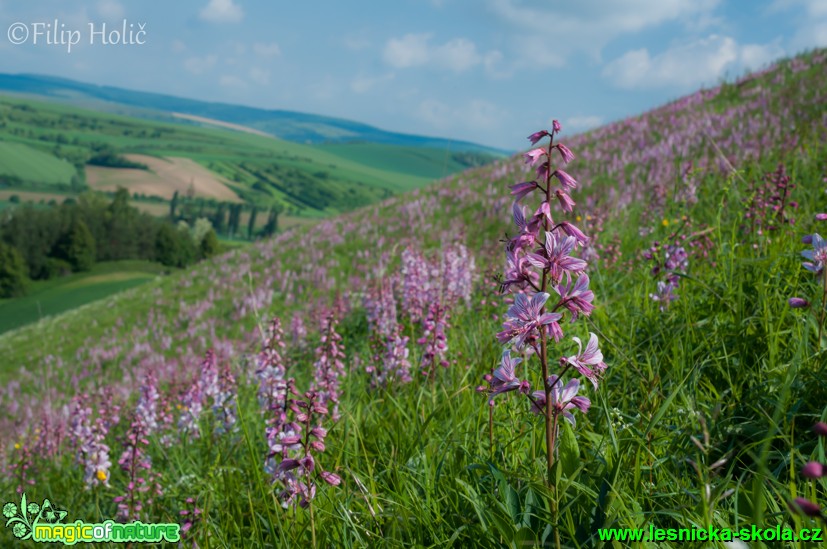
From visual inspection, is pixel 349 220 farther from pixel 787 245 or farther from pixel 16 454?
pixel 787 245

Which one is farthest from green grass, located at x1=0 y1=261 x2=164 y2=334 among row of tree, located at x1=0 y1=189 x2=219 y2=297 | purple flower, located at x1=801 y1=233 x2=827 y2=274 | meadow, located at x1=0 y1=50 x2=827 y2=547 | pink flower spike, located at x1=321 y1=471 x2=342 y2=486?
purple flower, located at x1=801 y1=233 x2=827 y2=274

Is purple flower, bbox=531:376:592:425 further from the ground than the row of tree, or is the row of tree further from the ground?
purple flower, bbox=531:376:592:425

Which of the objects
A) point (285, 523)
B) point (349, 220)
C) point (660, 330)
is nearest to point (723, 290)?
point (660, 330)

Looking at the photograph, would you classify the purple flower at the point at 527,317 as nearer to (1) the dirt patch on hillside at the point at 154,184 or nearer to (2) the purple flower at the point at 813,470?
(2) the purple flower at the point at 813,470

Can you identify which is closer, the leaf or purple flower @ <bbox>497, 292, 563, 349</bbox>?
purple flower @ <bbox>497, 292, 563, 349</bbox>

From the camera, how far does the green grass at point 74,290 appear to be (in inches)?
2611

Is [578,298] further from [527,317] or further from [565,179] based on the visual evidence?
[565,179]

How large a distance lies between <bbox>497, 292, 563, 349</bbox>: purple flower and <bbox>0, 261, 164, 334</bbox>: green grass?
154 feet

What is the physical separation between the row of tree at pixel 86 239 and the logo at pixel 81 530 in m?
118

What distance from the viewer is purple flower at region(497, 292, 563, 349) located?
6.46ft

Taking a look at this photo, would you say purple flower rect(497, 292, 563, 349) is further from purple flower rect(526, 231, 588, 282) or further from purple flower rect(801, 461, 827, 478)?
purple flower rect(801, 461, 827, 478)

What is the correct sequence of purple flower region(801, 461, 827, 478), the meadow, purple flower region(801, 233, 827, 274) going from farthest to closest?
1. purple flower region(801, 233, 827, 274)
2. the meadow
3. purple flower region(801, 461, 827, 478)

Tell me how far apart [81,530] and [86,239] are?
13712cm

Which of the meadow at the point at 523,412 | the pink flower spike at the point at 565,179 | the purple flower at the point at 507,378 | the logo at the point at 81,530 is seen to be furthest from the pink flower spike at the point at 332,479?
the pink flower spike at the point at 565,179
